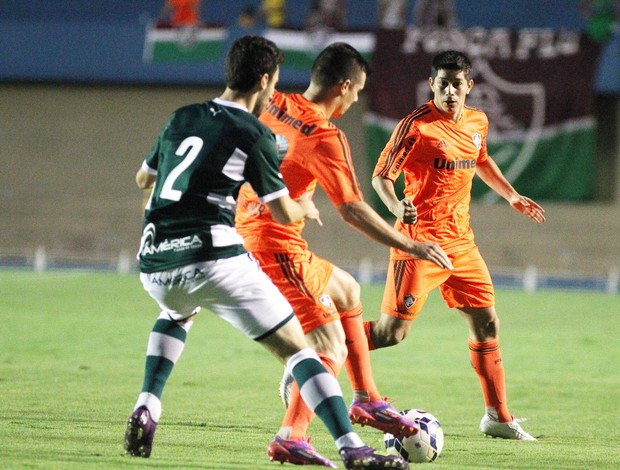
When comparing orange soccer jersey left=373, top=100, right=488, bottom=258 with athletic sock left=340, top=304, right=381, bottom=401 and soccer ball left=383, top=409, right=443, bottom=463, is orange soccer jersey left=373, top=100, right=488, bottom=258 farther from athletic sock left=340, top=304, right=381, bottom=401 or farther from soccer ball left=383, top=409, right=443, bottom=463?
soccer ball left=383, top=409, right=443, bottom=463

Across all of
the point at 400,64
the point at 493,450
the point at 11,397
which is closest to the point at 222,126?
the point at 493,450

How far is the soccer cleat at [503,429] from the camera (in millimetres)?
6617

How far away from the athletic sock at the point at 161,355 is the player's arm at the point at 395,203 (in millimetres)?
1375

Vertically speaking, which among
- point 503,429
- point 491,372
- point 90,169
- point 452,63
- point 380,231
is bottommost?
point 90,169

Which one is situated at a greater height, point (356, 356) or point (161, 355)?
point (161, 355)

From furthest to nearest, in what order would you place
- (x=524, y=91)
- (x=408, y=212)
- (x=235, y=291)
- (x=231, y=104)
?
(x=524, y=91) → (x=408, y=212) → (x=231, y=104) → (x=235, y=291)

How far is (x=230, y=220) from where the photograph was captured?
5016mm

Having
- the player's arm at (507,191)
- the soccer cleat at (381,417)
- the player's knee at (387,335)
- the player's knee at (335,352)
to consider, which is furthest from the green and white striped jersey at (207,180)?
the player's arm at (507,191)

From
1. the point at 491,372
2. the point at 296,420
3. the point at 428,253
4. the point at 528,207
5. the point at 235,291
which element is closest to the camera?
the point at 235,291

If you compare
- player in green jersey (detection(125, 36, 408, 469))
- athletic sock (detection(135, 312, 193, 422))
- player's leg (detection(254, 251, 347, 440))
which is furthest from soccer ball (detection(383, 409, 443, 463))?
athletic sock (detection(135, 312, 193, 422))

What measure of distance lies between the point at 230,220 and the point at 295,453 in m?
1.13

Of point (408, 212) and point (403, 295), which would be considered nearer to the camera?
point (408, 212)

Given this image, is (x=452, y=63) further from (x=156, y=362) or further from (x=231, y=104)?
(x=156, y=362)

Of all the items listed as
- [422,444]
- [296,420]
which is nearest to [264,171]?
[296,420]
